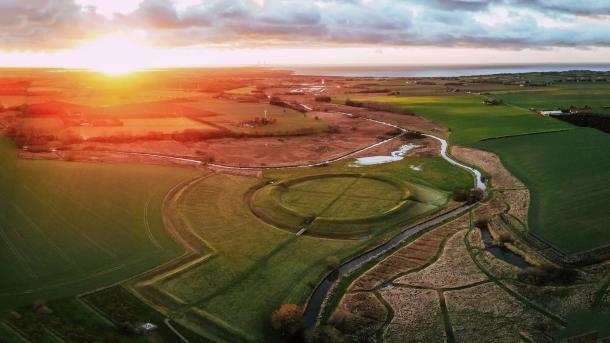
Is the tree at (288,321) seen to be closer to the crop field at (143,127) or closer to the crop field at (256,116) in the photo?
the crop field at (256,116)

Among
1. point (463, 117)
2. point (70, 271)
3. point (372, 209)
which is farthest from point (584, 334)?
point (463, 117)

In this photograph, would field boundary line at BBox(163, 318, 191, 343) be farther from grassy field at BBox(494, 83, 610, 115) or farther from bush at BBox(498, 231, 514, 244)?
grassy field at BBox(494, 83, 610, 115)

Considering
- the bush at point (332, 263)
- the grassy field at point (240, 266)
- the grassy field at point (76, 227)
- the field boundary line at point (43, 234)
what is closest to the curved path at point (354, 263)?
the bush at point (332, 263)

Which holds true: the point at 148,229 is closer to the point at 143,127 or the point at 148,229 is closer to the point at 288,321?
the point at 288,321

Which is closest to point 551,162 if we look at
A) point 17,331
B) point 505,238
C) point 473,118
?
point 505,238

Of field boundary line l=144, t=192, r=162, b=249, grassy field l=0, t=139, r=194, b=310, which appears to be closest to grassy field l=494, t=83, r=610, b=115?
grassy field l=0, t=139, r=194, b=310
